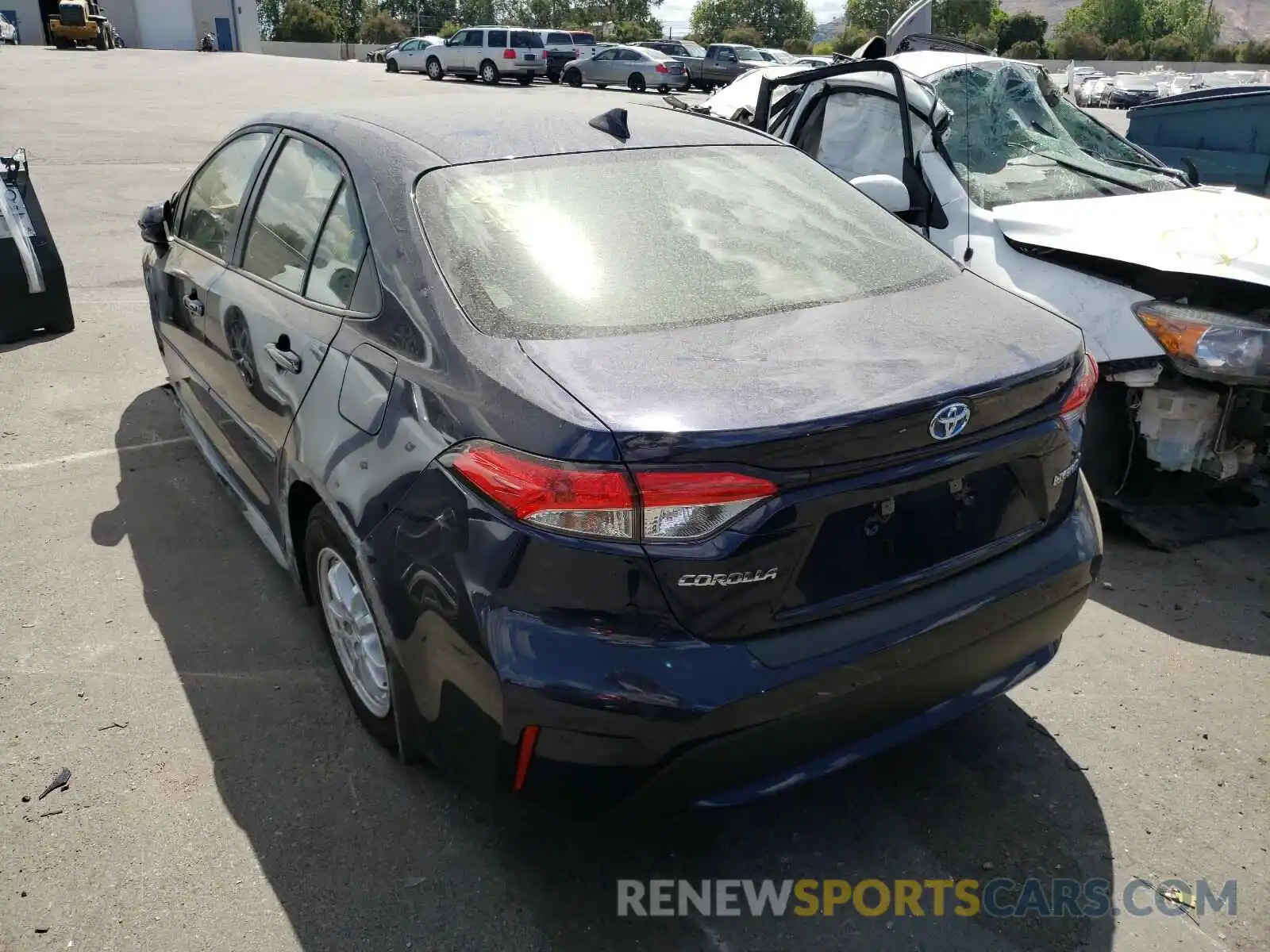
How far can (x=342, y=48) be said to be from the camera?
5931 cm

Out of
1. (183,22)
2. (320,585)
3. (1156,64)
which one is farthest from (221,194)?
(183,22)

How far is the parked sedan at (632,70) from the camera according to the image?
32906 millimetres

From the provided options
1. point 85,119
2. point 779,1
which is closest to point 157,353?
point 85,119

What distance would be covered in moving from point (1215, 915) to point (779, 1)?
9243 centimetres

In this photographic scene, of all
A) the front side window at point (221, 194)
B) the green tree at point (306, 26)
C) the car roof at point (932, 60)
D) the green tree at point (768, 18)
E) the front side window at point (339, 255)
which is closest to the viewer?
the front side window at point (339, 255)

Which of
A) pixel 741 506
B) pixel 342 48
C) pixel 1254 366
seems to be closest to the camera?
pixel 741 506

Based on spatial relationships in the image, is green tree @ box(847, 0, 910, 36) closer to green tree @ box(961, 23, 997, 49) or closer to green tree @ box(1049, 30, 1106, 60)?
green tree @ box(961, 23, 997, 49)

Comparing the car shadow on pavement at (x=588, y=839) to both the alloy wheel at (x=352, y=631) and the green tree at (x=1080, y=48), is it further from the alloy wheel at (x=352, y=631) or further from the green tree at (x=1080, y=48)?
the green tree at (x=1080, y=48)

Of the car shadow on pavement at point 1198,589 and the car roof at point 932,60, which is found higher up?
the car roof at point 932,60

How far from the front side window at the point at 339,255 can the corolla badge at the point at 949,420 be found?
1.52 m

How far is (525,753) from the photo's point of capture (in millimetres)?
2029

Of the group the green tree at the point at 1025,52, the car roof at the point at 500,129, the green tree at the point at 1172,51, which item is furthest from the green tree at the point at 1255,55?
the car roof at the point at 500,129

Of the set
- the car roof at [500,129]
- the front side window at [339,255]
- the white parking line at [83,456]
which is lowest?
the white parking line at [83,456]

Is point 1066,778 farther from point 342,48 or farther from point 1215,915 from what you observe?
point 342,48
